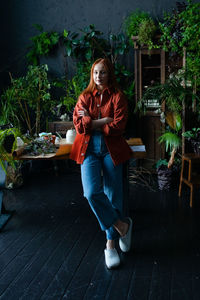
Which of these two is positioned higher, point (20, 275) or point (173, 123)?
point (173, 123)

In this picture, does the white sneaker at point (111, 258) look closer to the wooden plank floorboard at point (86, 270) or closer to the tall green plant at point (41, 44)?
the wooden plank floorboard at point (86, 270)

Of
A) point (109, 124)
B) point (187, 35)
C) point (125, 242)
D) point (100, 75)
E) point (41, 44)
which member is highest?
point (41, 44)

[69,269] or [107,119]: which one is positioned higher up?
[107,119]

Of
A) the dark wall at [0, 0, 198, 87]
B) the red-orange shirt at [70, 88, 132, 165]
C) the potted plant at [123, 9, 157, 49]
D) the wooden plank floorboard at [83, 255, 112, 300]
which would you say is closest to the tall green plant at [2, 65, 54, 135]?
the dark wall at [0, 0, 198, 87]

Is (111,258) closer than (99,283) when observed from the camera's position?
No

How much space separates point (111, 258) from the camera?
2682 mm

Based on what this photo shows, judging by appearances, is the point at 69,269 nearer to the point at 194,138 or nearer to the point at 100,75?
the point at 100,75

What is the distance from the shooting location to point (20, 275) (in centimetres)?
258

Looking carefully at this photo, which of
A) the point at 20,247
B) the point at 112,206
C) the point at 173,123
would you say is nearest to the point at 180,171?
the point at 173,123

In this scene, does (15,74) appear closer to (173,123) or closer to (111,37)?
(111,37)

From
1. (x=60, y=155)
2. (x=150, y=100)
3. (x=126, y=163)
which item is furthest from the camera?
(x=150, y=100)

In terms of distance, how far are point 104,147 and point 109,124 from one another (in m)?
0.19

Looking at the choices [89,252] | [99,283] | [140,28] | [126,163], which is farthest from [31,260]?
[140,28]

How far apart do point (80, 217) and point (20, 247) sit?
2.76ft
